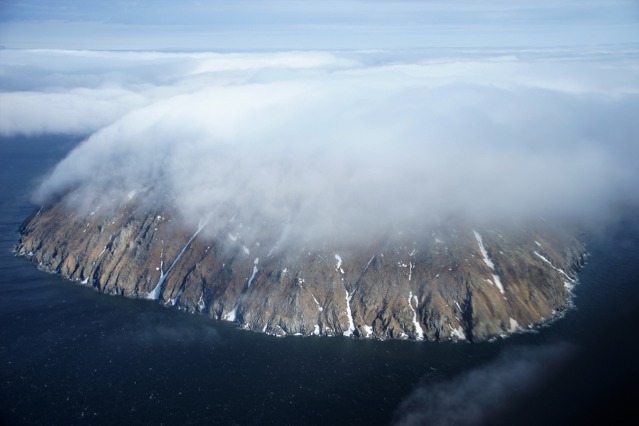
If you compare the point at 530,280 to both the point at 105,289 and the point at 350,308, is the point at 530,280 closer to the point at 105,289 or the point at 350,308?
the point at 350,308

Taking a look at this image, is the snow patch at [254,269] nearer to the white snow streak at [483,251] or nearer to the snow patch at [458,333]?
the snow patch at [458,333]

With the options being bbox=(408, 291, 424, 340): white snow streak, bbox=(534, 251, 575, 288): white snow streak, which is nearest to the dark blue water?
bbox=(408, 291, 424, 340): white snow streak

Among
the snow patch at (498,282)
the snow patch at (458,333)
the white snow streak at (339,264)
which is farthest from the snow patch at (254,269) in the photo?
the snow patch at (498,282)

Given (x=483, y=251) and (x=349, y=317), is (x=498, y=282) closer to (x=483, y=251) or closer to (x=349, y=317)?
(x=483, y=251)

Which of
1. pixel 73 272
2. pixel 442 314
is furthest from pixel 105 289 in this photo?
pixel 442 314

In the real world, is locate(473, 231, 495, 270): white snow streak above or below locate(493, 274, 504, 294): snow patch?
above

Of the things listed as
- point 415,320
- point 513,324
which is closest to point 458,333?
point 415,320

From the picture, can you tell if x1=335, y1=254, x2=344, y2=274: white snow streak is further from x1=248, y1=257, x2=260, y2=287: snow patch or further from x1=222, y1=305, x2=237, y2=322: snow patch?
x1=222, y1=305, x2=237, y2=322: snow patch
